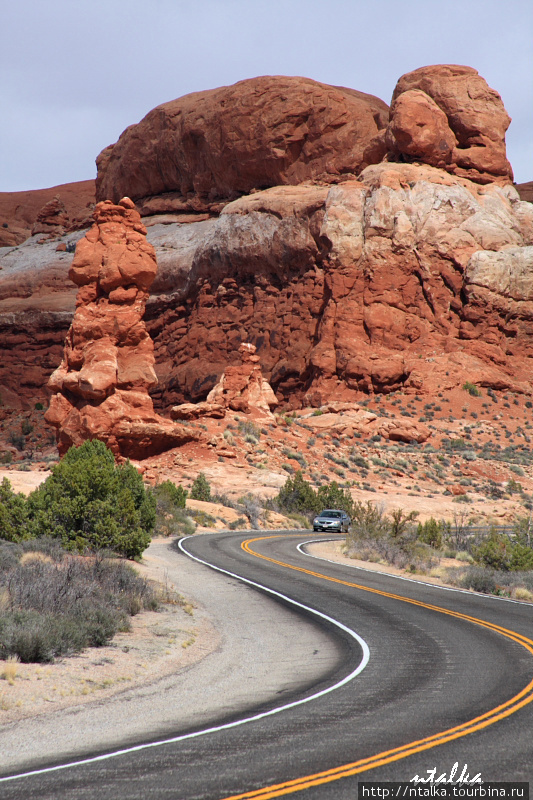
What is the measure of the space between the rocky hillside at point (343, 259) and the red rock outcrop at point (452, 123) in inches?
5.0

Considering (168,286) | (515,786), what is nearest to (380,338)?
(168,286)

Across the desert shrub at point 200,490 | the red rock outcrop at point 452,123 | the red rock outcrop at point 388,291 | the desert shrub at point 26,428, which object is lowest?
the desert shrub at point 200,490

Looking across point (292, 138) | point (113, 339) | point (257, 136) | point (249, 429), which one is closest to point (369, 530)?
point (249, 429)

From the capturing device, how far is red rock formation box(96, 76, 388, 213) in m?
71.1

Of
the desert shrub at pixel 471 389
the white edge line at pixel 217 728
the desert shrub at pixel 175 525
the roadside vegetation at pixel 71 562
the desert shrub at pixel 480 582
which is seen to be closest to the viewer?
the white edge line at pixel 217 728

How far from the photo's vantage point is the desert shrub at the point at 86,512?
18.6 m

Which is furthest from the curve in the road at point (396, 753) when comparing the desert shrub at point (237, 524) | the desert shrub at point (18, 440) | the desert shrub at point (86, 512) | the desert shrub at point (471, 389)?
the desert shrub at point (18, 440)

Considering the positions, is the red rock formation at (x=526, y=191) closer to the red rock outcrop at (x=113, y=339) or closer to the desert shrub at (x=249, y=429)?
the desert shrub at (x=249, y=429)

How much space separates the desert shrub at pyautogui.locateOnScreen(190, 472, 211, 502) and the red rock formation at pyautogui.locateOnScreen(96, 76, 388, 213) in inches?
1641

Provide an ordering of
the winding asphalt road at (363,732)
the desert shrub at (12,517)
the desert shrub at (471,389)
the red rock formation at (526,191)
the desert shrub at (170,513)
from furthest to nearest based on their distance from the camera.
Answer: the red rock formation at (526,191), the desert shrub at (471,389), the desert shrub at (170,513), the desert shrub at (12,517), the winding asphalt road at (363,732)

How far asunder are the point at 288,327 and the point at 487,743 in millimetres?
55821

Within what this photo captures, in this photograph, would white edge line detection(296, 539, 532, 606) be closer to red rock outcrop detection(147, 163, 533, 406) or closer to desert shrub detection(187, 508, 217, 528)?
desert shrub detection(187, 508, 217, 528)

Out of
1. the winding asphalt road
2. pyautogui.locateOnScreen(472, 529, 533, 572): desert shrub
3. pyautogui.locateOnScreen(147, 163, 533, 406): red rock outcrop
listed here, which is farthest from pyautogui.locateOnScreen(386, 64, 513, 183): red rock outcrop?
the winding asphalt road

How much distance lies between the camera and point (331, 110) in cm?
7150
